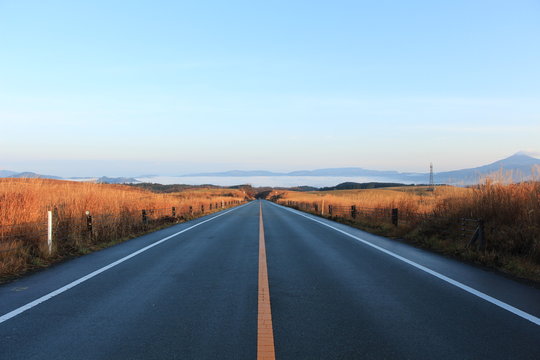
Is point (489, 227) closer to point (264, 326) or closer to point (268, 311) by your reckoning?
point (268, 311)

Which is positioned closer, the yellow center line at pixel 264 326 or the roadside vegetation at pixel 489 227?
the yellow center line at pixel 264 326

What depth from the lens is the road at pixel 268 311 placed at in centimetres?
361

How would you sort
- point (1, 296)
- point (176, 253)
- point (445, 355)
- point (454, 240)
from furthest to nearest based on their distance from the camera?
point (454, 240) → point (176, 253) → point (1, 296) → point (445, 355)

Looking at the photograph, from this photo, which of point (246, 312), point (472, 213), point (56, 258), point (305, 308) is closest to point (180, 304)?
point (246, 312)

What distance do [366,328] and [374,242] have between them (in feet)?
26.5

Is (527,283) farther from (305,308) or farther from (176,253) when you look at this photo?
(176,253)

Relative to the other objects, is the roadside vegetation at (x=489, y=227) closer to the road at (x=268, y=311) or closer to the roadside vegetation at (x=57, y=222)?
the road at (x=268, y=311)

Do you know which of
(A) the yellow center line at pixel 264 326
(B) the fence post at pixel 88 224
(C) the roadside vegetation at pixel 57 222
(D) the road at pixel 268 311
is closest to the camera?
(A) the yellow center line at pixel 264 326

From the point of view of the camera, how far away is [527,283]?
634 centimetres

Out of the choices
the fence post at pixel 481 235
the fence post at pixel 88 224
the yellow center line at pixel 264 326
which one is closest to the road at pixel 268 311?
the yellow center line at pixel 264 326

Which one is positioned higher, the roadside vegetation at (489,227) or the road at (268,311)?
the roadside vegetation at (489,227)

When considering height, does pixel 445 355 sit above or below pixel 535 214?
below

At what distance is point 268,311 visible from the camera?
4723mm

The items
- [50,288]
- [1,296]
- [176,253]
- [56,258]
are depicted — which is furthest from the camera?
[176,253]
